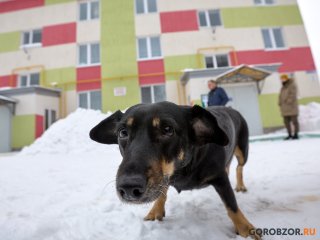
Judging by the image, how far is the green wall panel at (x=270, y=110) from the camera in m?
11.7

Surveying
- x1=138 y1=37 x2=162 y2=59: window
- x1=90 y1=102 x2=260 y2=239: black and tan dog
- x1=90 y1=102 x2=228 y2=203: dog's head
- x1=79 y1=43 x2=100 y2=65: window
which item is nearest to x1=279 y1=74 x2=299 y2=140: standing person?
x1=90 y1=102 x2=260 y2=239: black and tan dog

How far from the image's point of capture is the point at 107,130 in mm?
2133

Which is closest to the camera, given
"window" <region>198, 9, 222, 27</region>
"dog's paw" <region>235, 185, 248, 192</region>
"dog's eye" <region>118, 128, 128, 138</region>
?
"dog's eye" <region>118, 128, 128, 138</region>

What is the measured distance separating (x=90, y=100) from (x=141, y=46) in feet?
13.9

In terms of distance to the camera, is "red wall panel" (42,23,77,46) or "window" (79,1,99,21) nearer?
"red wall panel" (42,23,77,46)

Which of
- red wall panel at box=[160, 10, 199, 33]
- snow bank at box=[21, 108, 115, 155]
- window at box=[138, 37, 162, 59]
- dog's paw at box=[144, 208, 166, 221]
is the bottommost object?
dog's paw at box=[144, 208, 166, 221]

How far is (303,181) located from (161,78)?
398 inches

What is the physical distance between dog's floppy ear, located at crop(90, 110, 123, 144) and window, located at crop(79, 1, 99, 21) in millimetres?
13316

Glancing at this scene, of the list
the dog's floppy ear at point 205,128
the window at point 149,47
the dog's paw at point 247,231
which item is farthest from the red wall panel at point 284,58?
the dog's paw at point 247,231

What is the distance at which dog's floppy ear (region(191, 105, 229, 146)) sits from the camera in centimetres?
176

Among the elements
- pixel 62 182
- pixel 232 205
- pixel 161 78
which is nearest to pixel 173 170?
pixel 232 205

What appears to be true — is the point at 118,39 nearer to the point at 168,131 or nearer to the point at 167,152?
the point at 168,131

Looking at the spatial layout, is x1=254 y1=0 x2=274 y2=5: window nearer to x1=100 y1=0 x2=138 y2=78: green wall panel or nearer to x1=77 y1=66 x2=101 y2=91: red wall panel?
x1=100 y1=0 x2=138 y2=78: green wall panel

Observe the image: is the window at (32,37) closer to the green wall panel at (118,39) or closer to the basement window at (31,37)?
the basement window at (31,37)
